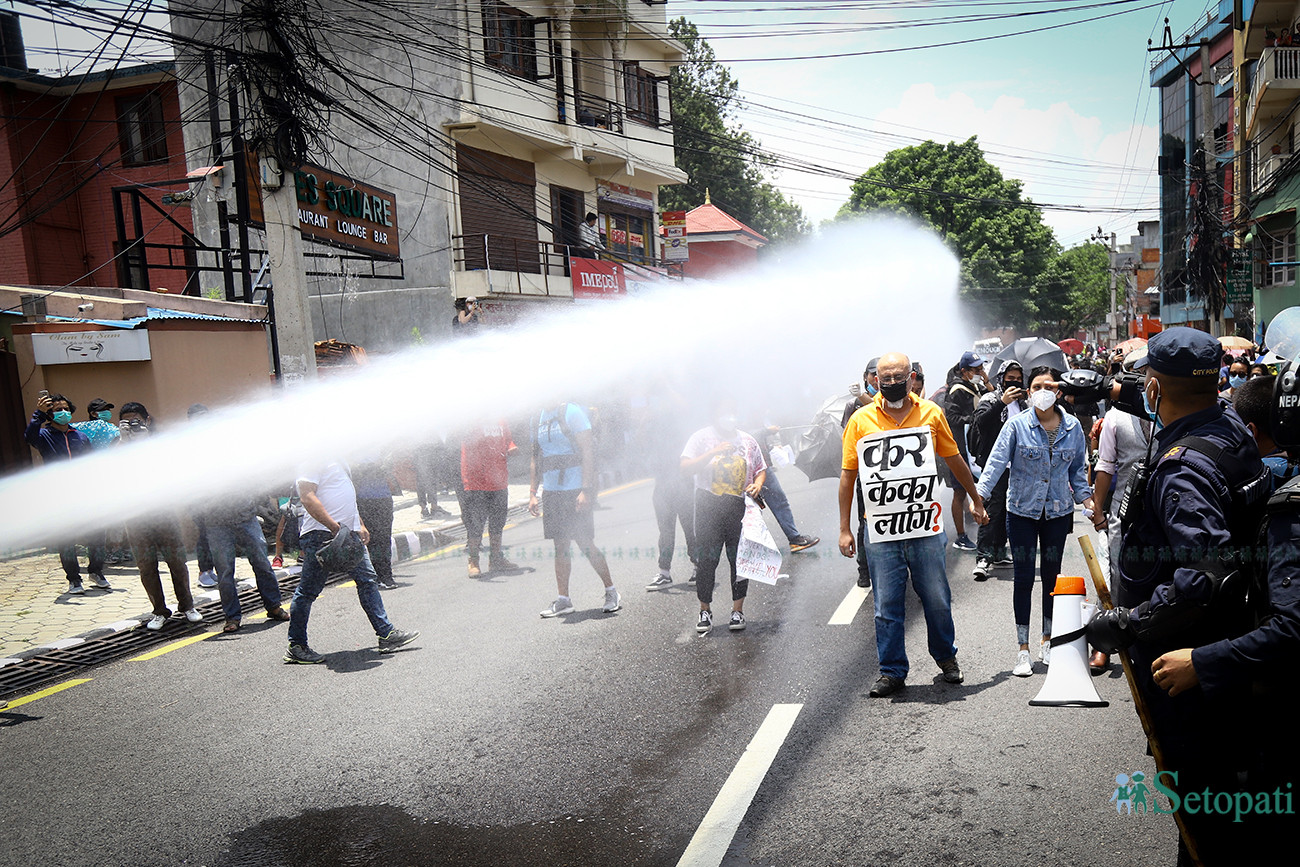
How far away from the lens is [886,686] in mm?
5152

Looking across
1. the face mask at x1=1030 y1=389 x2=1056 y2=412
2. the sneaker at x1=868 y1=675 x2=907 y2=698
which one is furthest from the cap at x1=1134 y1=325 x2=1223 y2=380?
the face mask at x1=1030 y1=389 x2=1056 y2=412

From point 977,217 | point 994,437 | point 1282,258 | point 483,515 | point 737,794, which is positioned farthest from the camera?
point 977,217

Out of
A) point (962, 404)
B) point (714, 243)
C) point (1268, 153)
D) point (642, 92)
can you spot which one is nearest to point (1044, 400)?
point (962, 404)

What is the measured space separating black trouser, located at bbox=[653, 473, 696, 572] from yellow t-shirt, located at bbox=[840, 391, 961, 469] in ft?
8.27

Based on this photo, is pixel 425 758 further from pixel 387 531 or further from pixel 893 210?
pixel 893 210

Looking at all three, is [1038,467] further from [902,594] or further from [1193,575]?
[1193,575]

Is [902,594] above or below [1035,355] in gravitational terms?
below

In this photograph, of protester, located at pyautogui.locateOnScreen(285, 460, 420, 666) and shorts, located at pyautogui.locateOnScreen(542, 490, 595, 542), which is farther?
shorts, located at pyautogui.locateOnScreen(542, 490, 595, 542)

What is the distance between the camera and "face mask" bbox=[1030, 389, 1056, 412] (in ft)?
19.6

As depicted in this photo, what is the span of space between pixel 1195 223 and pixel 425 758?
2829cm

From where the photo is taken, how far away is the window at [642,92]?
2486 centimetres

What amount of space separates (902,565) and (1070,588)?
140 centimetres

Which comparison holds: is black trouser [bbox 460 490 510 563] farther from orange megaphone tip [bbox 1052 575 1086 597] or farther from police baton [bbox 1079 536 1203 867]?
police baton [bbox 1079 536 1203 867]

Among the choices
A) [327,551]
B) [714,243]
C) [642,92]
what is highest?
[642,92]
